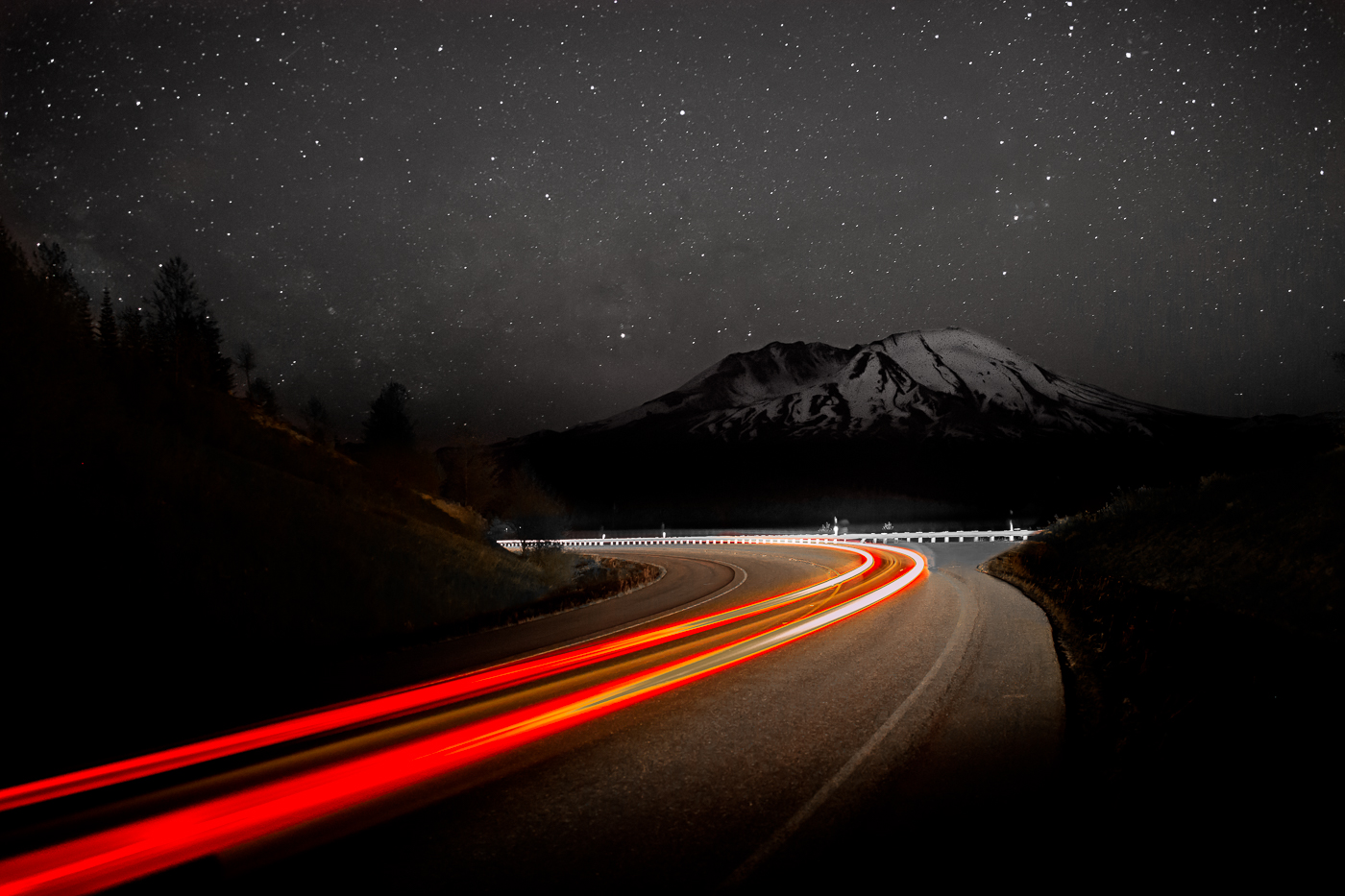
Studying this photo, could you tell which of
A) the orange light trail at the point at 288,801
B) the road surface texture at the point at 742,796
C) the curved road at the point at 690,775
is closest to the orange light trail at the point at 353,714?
the curved road at the point at 690,775

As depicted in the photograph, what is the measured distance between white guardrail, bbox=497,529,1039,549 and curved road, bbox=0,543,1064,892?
2720 cm

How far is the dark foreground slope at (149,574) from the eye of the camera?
7.50m

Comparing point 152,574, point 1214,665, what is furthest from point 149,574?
point 1214,665

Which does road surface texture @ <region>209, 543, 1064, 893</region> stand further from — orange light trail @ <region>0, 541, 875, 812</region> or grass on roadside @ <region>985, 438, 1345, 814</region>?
orange light trail @ <region>0, 541, 875, 812</region>


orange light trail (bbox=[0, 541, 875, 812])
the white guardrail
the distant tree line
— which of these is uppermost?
the distant tree line

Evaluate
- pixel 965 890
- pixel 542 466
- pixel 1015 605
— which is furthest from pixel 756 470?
pixel 965 890

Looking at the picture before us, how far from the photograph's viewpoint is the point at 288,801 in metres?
4.51

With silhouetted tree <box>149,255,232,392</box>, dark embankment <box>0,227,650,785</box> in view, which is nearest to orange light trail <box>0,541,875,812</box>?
dark embankment <box>0,227,650,785</box>

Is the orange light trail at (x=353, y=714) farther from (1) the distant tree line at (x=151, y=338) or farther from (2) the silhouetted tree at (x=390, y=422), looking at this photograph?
(2) the silhouetted tree at (x=390, y=422)

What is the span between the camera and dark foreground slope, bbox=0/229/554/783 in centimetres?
750

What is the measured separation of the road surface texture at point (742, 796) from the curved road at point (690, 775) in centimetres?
2

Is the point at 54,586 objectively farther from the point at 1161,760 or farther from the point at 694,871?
the point at 1161,760

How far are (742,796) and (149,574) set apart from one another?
1047cm

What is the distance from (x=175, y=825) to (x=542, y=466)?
18550 cm
